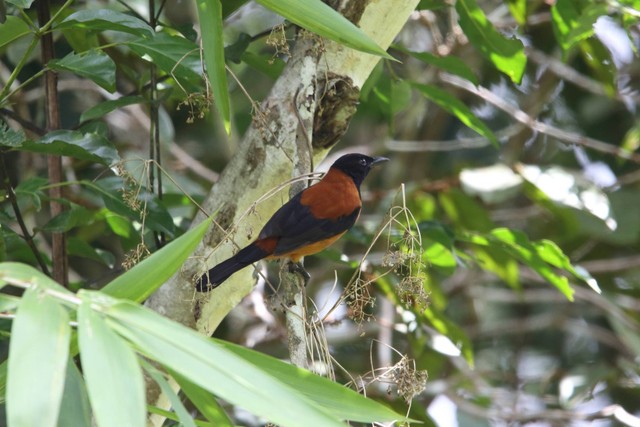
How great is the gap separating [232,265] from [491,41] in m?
1.28

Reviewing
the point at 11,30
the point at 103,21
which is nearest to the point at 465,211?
the point at 103,21

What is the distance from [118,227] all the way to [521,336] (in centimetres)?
365

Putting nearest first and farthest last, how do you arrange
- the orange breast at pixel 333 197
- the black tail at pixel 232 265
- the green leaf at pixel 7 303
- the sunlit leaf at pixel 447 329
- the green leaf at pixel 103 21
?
the green leaf at pixel 7 303
the green leaf at pixel 103 21
the black tail at pixel 232 265
the orange breast at pixel 333 197
the sunlit leaf at pixel 447 329

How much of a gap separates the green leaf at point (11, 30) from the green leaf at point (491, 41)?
1516 mm

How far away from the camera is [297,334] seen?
218 centimetres

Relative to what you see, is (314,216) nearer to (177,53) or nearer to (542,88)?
(177,53)

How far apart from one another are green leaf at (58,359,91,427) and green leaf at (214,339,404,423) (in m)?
0.30

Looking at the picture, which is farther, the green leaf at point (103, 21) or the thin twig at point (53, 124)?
the thin twig at point (53, 124)

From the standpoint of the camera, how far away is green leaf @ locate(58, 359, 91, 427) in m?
1.69

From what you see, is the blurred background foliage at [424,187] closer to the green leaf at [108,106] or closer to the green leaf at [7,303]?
the green leaf at [108,106]

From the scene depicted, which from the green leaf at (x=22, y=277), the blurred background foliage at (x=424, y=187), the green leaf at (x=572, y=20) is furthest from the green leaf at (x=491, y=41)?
→ the green leaf at (x=22, y=277)

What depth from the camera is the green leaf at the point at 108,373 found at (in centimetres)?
Result: 131

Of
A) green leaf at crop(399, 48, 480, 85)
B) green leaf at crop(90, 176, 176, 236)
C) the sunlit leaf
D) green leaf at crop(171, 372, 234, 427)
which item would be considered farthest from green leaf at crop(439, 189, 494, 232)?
green leaf at crop(171, 372, 234, 427)

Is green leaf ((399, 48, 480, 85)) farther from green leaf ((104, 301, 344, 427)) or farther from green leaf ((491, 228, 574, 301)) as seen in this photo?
green leaf ((104, 301, 344, 427))
